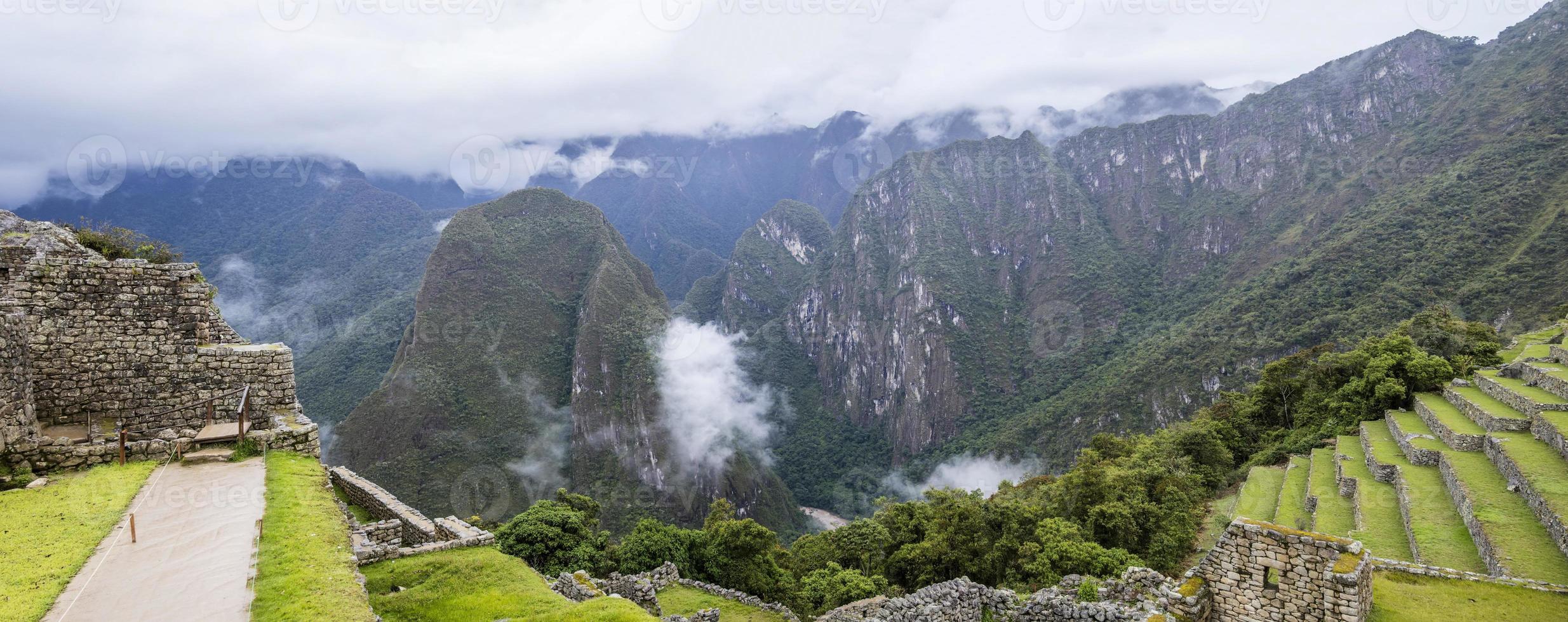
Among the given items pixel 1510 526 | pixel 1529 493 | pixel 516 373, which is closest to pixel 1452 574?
pixel 1510 526

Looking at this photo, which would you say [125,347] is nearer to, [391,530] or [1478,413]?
[391,530]

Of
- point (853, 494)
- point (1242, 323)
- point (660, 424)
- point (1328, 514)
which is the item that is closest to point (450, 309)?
point (660, 424)

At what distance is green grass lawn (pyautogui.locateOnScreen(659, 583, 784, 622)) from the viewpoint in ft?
57.6

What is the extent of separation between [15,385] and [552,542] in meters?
14.6

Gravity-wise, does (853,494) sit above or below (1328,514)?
below

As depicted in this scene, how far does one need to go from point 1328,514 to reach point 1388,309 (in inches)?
2473

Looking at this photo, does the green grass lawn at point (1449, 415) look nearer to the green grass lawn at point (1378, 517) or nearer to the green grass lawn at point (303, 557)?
the green grass lawn at point (1378, 517)

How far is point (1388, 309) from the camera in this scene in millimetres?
61938

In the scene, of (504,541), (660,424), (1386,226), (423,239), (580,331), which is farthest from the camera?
(423,239)

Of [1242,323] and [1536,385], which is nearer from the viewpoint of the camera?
[1536,385]

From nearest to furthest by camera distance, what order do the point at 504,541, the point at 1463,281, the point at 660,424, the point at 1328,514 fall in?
→ the point at 1328,514
the point at 504,541
the point at 1463,281
the point at 660,424

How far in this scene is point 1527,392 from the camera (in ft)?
64.9

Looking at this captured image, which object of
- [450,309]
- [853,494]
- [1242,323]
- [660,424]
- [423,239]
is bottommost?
[853,494]

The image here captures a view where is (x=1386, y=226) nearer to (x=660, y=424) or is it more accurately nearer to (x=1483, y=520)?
(x=1483, y=520)
